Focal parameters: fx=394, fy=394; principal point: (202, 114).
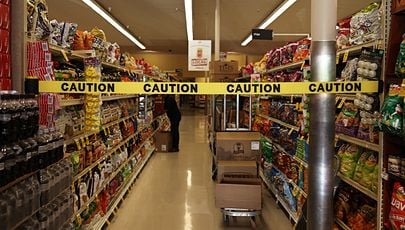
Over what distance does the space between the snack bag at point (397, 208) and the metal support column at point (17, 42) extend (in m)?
2.33

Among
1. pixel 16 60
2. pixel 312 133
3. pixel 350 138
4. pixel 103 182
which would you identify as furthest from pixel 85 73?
pixel 350 138

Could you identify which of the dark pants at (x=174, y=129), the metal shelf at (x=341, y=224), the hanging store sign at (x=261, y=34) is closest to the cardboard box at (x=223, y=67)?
the hanging store sign at (x=261, y=34)

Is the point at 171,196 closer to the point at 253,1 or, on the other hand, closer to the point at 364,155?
the point at 364,155

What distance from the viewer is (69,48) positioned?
11.3 feet

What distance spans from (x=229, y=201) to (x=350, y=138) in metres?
2.00

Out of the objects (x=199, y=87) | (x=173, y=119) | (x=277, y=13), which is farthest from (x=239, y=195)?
(x=277, y=13)

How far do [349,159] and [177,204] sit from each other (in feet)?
10.7

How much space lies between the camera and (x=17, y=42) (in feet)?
7.95

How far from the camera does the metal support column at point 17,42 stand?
7.93ft

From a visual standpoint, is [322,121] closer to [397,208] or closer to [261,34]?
[397,208]

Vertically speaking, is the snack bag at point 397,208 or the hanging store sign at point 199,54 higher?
the hanging store sign at point 199,54

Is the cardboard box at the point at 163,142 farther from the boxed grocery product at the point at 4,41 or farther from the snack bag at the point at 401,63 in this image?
the snack bag at the point at 401,63

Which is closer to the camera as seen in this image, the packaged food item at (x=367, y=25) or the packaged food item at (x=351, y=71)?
the packaged food item at (x=367, y=25)

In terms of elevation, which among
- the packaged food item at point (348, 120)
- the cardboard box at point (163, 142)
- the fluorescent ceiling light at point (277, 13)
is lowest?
the cardboard box at point (163, 142)
